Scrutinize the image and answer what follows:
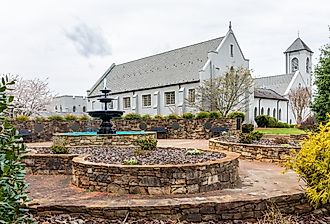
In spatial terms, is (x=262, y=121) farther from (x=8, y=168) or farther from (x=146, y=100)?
(x=8, y=168)

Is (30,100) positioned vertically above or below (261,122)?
above

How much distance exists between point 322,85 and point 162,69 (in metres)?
18.4

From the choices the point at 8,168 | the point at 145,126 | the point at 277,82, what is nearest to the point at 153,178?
the point at 8,168

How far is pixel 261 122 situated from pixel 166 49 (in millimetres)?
12858

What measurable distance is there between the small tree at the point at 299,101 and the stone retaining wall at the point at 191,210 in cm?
3751

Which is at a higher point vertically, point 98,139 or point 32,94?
point 32,94

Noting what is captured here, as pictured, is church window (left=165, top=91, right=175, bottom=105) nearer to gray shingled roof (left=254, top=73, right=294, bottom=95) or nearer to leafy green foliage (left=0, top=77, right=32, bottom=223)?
gray shingled roof (left=254, top=73, right=294, bottom=95)

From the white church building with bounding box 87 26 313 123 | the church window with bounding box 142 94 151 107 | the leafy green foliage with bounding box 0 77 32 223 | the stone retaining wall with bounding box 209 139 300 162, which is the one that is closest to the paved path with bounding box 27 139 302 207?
the stone retaining wall with bounding box 209 139 300 162

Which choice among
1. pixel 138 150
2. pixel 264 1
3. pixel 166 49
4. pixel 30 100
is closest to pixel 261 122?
pixel 166 49

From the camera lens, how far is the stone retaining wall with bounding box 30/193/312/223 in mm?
4332

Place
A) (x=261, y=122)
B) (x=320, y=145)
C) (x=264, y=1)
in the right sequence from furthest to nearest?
(x=261, y=122) → (x=264, y=1) → (x=320, y=145)

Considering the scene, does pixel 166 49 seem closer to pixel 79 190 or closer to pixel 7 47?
pixel 7 47

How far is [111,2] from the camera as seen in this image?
1257 centimetres

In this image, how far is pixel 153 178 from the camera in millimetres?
6207
